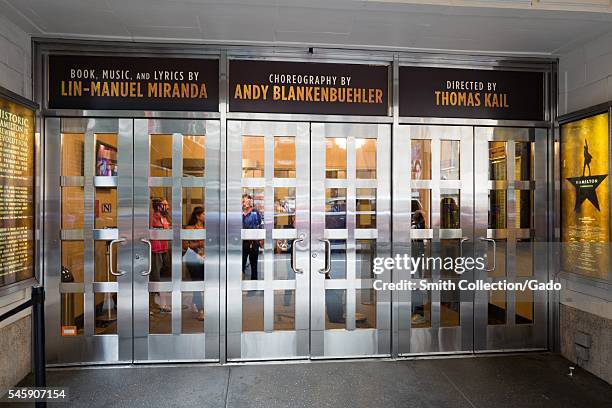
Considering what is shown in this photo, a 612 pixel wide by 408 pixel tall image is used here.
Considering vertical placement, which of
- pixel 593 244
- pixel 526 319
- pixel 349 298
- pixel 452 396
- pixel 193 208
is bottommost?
pixel 452 396

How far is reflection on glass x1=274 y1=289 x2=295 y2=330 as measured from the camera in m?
3.92

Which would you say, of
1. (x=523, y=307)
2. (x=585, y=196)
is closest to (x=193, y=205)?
(x=523, y=307)

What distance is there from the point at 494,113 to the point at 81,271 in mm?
4456

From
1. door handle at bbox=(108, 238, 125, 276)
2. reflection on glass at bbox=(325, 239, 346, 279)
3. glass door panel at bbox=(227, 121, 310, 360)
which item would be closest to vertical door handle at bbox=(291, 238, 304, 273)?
glass door panel at bbox=(227, 121, 310, 360)

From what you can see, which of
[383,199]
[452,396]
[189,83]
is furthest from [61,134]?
[452,396]

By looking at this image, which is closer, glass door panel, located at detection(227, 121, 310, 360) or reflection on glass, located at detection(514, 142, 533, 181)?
glass door panel, located at detection(227, 121, 310, 360)

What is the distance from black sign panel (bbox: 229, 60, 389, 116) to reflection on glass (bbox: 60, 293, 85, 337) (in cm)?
238

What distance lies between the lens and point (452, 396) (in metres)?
3.24

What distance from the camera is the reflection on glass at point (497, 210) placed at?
4121 mm

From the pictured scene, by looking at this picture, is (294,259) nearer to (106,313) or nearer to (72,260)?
(106,313)

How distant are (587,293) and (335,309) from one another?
241cm

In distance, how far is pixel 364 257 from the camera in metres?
4.00

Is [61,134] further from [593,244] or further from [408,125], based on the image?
[593,244]

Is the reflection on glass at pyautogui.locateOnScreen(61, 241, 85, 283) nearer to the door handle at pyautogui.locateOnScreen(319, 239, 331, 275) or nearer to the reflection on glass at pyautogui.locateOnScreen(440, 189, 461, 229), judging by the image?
the door handle at pyautogui.locateOnScreen(319, 239, 331, 275)
